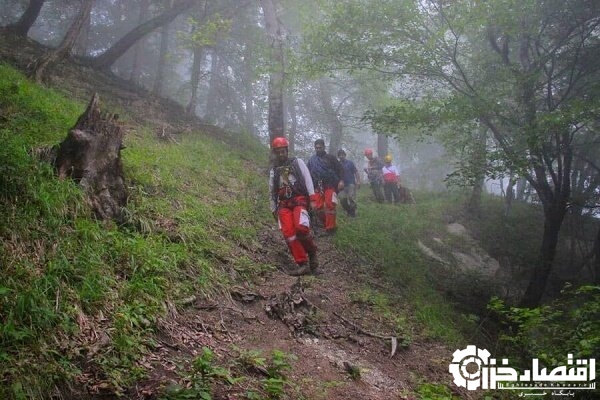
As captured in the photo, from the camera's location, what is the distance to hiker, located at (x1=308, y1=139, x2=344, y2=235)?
30.6 feet

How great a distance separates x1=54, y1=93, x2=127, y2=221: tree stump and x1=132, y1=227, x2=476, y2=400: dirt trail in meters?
1.84

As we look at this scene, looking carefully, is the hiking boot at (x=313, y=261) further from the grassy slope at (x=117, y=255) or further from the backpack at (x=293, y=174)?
the backpack at (x=293, y=174)

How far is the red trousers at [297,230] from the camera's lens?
670cm

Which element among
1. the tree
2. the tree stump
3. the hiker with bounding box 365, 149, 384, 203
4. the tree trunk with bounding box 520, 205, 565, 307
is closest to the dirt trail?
the tree stump

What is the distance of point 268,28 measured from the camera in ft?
43.5

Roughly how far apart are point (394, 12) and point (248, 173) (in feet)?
18.3

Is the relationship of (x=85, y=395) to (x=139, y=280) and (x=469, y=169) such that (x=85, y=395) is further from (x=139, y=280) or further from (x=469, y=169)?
(x=469, y=169)

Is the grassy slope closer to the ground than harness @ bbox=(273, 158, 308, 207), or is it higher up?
closer to the ground

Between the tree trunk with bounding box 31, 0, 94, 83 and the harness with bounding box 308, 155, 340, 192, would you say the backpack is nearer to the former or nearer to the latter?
the harness with bounding box 308, 155, 340, 192

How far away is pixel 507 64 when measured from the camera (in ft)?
31.6

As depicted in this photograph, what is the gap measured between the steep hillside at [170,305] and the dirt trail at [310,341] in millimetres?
19

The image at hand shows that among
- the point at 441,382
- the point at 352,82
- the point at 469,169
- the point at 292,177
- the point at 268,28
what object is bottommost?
the point at 441,382

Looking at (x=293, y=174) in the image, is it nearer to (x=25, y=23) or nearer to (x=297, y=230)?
(x=297, y=230)

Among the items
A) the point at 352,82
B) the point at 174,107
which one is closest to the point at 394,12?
the point at 174,107
